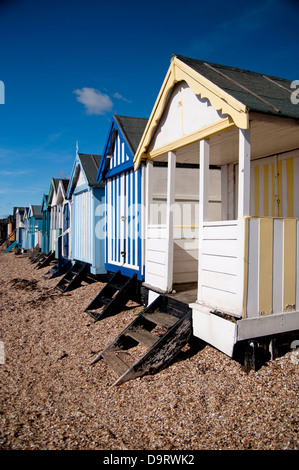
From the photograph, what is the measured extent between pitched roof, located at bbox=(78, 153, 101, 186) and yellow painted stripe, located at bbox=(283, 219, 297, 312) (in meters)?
6.65

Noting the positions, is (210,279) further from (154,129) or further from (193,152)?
(154,129)

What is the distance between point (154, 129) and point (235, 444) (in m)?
4.68

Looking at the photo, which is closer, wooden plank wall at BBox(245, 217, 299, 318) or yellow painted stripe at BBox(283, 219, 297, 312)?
wooden plank wall at BBox(245, 217, 299, 318)

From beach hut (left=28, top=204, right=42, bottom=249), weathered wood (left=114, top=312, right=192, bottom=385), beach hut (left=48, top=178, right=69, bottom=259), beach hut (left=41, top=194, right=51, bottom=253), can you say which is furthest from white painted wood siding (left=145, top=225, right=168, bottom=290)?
beach hut (left=28, top=204, right=42, bottom=249)

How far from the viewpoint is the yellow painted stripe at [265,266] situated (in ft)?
12.5

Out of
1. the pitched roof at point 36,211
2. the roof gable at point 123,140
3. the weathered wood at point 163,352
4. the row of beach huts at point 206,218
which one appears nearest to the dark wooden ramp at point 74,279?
the row of beach huts at point 206,218

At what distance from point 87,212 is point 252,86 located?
6.98 metres

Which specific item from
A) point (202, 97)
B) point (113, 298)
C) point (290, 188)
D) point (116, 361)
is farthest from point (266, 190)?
point (116, 361)

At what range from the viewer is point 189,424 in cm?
316

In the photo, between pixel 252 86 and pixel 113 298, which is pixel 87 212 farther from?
pixel 252 86

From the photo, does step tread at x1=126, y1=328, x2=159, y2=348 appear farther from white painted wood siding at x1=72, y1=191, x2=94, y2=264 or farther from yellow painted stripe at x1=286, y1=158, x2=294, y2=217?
white painted wood siding at x1=72, y1=191, x2=94, y2=264

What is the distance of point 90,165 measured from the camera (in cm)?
1064

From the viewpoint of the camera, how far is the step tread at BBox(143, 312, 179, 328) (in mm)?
4594

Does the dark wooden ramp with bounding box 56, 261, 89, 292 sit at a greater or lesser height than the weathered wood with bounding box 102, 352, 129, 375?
greater
